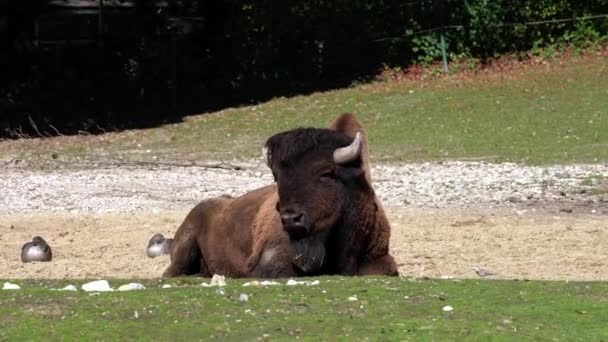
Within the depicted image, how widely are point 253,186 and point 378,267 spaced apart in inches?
351

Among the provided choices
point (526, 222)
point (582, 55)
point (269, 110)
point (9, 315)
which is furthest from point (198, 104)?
point (9, 315)

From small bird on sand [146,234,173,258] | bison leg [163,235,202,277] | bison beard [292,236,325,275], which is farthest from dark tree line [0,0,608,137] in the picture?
bison beard [292,236,325,275]

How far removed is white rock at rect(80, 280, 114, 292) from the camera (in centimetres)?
1016

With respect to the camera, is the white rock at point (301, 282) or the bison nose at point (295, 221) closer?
the white rock at point (301, 282)

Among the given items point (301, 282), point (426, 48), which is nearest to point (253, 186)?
point (301, 282)

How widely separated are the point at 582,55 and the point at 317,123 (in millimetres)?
8338

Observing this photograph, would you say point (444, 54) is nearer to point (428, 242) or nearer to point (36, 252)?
point (428, 242)

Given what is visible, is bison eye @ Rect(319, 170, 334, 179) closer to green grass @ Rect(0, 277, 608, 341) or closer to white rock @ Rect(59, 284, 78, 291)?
green grass @ Rect(0, 277, 608, 341)

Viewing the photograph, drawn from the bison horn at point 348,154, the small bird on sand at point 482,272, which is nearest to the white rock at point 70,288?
the bison horn at point 348,154

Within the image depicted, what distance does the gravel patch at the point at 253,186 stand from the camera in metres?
19.3

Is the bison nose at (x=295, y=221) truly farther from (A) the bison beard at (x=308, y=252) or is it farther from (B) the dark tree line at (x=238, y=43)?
(B) the dark tree line at (x=238, y=43)

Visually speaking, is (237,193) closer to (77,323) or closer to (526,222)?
(526,222)

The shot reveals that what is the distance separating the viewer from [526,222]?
56.5 ft

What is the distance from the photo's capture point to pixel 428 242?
15.9 meters
